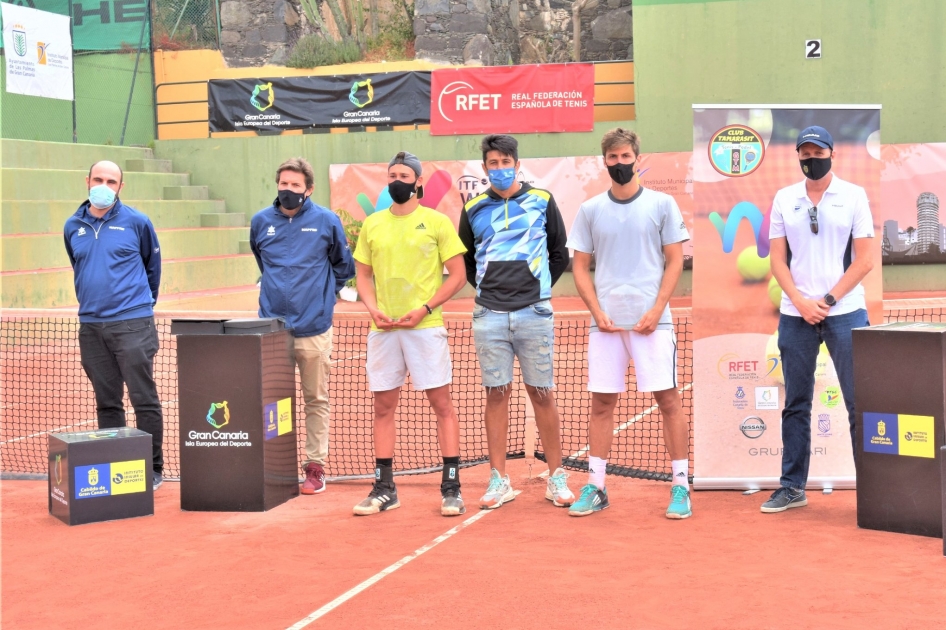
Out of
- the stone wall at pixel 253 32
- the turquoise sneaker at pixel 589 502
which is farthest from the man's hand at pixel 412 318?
the stone wall at pixel 253 32

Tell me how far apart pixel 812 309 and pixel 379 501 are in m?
2.60

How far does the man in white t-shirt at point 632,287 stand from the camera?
5.63 metres

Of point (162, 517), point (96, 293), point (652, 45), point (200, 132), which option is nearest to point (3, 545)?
point (162, 517)

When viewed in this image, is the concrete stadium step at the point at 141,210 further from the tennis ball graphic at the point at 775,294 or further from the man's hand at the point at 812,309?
the man's hand at the point at 812,309

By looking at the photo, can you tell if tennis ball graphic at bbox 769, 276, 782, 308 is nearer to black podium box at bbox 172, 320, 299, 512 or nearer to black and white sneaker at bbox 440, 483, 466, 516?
black and white sneaker at bbox 440, 483, 466, 516

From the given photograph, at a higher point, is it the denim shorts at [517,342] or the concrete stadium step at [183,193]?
Result: the concrete stadium step at [183,193]

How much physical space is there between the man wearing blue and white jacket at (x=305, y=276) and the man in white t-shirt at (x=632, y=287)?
5.32 ft

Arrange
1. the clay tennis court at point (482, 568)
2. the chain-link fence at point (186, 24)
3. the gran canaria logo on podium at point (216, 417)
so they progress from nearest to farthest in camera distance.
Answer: the clay tennis court at point (482, 568) → the gran canaria logo on podium at point (216, 417) → the chain-link fence at point (186, 24)

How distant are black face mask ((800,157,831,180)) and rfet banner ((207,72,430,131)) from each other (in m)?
14.7

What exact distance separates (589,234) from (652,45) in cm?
1371

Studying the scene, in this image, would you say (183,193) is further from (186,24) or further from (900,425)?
(900,425)

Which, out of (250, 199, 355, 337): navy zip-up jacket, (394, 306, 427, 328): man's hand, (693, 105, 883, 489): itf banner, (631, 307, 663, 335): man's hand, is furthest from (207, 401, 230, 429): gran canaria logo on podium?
(693, 105, 883, 489): itf banner

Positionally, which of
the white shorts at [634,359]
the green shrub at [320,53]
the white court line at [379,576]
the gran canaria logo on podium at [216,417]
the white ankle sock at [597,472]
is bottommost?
the white court line at [379,576]

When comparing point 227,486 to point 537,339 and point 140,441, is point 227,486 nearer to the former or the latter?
point 140,441
